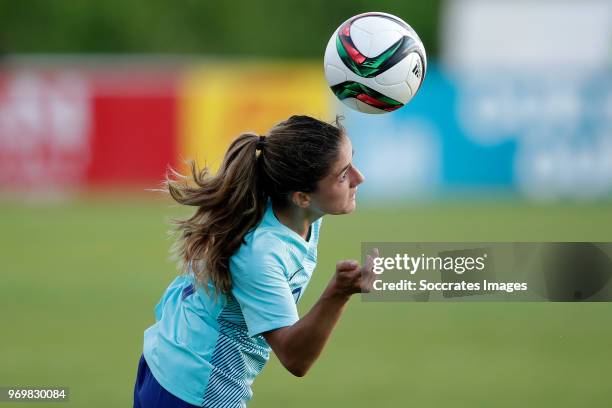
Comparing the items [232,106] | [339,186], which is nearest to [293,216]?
[339,186]

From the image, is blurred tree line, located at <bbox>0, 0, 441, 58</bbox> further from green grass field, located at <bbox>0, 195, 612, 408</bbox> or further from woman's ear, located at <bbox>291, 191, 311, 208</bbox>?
woman's ear, located at <bbox>291, 191, 311, 208</bbox>

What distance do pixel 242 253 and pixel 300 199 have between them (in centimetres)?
34

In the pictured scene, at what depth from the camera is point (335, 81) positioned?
5141 mm

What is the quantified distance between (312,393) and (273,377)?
78 cm

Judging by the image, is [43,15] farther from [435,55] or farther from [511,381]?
[511,381]

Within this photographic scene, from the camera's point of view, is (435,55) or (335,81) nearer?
(335,81)

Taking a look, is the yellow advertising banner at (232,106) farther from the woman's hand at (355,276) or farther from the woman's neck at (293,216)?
the woman's hand at (355,276)

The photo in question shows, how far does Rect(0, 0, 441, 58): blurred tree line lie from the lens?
35.0 metres

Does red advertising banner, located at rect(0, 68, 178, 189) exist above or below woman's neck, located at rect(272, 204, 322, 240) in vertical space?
above

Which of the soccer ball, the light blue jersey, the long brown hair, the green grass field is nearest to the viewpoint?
the light blue jersey

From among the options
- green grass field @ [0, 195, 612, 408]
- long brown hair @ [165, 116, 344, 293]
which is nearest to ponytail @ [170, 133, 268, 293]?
long brown hair @ [165, 116, 344, 293]

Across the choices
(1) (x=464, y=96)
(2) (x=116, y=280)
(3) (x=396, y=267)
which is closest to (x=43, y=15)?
(1) (x=464, y=96)
